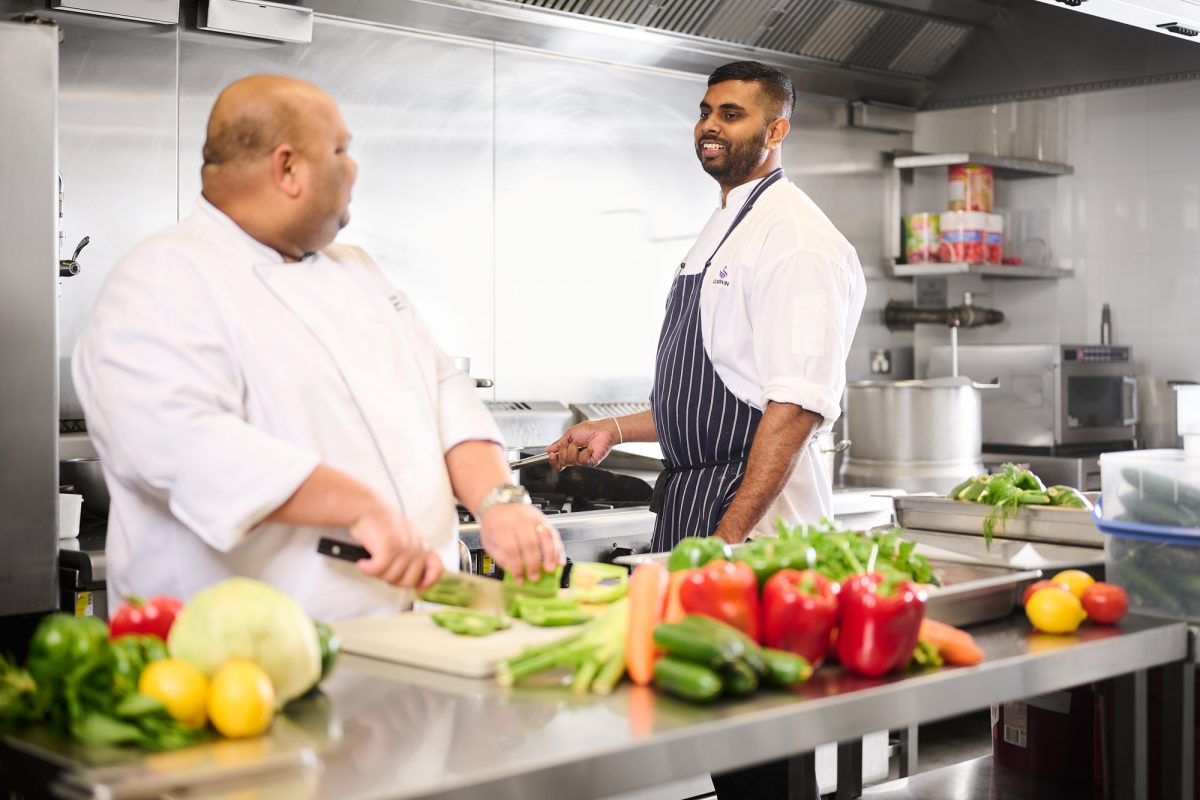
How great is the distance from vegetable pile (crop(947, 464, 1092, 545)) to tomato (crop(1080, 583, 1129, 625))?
0.61 m

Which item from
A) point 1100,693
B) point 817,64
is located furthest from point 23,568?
point 817,64

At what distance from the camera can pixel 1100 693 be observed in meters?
1.98

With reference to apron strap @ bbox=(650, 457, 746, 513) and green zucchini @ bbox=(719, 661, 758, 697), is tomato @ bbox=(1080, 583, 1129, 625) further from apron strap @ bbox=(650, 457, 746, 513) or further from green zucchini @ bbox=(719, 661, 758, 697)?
apron strap @ bbox=(650, 457, 746, 513)

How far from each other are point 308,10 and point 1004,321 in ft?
10.4

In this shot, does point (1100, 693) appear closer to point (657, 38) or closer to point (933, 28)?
point (657, 38)

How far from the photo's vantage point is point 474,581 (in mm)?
1783

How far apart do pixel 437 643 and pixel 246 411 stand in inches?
20.0

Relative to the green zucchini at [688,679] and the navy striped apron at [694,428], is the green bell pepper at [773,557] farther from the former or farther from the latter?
the navy striped apron at [694,428]

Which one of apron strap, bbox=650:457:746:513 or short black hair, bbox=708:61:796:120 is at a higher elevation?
short black hair, bbox=708:61:796:120

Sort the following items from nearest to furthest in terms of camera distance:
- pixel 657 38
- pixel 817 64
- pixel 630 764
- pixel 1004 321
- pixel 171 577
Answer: pixel 630 764, pixel 171 577, pixel 657 38, pixel 817 64, pixel 1004 321

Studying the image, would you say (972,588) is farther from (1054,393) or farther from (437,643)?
(1054,393)

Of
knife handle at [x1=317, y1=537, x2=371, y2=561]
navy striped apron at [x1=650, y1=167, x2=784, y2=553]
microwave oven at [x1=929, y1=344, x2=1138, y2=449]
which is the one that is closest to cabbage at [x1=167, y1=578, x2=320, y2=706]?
knife handle at [x1=317, y1=537, x2=371, y2=561]

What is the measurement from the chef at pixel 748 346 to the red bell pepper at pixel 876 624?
1056mm

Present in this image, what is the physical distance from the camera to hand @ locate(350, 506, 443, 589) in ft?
5.59
